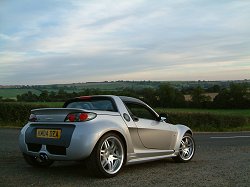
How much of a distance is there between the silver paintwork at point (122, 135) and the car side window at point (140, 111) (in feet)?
0.48

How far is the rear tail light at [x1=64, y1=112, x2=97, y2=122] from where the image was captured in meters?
6.05

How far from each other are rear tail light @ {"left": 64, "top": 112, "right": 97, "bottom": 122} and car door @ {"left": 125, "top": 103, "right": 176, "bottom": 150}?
3.55 feet

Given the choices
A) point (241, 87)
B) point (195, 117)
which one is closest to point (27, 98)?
point (195, 117)

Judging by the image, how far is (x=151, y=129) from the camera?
285 inches

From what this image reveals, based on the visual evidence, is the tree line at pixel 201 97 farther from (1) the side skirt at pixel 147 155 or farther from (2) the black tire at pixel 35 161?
(2) the black tire at pixel 35 161

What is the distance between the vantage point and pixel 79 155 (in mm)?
5844

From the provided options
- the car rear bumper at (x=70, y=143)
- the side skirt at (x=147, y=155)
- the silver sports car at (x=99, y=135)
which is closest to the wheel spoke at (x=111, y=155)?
the silver sports car at (x=99, y=135)

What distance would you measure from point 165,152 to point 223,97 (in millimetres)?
53702

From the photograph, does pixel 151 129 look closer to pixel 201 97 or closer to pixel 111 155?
pixel 111 155

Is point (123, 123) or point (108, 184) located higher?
point (123, 123)

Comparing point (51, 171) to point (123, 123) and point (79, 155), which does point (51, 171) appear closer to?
point (79, 155)

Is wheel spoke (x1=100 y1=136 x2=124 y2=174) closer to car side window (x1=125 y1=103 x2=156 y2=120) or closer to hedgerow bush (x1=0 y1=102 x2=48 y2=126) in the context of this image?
car side window (x1=125 y1=103 x2=156 y2=120)

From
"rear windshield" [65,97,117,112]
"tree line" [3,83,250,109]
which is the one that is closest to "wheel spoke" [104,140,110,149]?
"rear windshield" [65,97,117,112]

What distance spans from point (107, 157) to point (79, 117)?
0.86 metres
